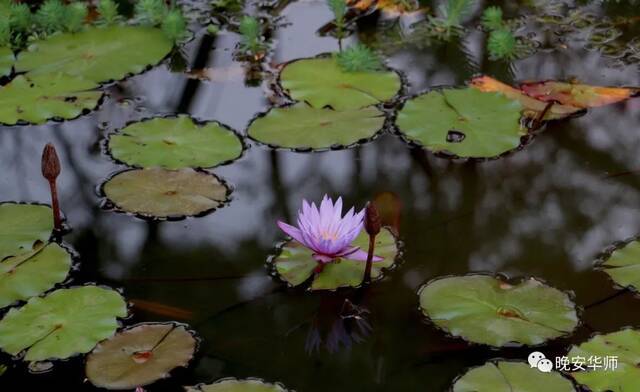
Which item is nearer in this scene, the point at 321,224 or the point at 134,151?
the point at 321,224

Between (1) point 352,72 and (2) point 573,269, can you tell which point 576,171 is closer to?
(2) point 573,269

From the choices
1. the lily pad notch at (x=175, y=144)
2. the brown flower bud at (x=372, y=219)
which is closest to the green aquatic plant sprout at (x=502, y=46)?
the lily pad notch at (x=175, y=144)

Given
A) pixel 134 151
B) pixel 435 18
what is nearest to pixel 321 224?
pixel 134 151

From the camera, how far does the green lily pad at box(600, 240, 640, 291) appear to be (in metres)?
2.41

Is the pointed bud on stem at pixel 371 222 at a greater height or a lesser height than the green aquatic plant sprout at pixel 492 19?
greater

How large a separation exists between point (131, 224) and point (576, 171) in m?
1.42

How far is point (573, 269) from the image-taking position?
2.49m

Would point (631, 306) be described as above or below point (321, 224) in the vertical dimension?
below

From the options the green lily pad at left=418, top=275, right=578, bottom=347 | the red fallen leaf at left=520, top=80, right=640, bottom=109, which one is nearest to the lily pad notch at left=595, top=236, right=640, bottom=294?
the green lily pad at left=418, top=275, right=578, bottom=347

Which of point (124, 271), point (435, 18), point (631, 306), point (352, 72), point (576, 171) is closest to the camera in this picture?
point (631, 306)

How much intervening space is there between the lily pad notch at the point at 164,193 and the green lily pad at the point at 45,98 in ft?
1.57

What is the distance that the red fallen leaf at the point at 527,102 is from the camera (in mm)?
3158

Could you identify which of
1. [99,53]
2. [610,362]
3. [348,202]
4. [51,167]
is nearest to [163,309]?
[51,167]

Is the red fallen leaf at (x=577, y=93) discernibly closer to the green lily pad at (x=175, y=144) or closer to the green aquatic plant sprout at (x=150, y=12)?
the green lily pad at (x=175, y=144)
